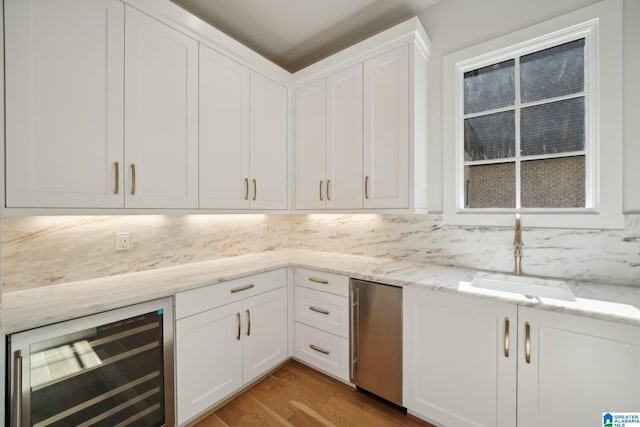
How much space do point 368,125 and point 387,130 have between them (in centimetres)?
16

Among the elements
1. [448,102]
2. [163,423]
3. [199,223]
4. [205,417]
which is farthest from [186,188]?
[448,102]

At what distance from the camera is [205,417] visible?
5.43 feet

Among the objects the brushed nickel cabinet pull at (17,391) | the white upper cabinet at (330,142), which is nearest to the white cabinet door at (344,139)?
the white upper cabinet at (330,142)

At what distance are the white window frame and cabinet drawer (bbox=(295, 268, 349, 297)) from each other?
1.03m

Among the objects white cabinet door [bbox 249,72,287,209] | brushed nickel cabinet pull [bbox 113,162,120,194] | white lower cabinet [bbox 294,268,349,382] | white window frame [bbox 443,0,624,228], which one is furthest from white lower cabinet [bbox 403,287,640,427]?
brushed nickel cabinet pull [bbox 113,162,120,194]

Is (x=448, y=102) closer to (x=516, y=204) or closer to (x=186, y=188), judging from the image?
(x=516, y=204)

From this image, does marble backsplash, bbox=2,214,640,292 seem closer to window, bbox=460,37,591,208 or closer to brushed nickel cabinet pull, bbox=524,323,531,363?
window, bbox=460,37,591,208

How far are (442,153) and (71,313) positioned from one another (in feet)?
7.67

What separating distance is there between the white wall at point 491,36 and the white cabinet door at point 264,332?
56.5 inches

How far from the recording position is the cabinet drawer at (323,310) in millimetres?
1886

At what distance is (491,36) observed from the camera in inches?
72.2

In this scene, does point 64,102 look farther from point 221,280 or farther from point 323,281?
point 323,281

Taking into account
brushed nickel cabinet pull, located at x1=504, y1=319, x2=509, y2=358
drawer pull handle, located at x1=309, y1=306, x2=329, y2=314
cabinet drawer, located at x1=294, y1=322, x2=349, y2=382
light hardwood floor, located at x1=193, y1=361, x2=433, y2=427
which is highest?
brushed nickel cabinet pull, located at x1=504, y1=319, x2=509, y2=358

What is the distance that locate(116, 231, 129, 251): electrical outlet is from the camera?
68.2 inches
